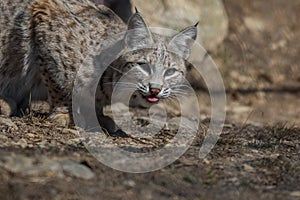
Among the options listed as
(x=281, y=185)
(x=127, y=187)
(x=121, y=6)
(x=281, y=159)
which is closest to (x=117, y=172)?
(x=127, y=187)

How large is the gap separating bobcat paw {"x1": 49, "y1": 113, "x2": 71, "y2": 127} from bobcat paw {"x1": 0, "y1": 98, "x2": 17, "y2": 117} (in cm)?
55

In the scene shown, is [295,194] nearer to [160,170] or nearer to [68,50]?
[160,170]

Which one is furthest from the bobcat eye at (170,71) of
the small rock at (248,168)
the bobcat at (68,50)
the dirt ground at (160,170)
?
the small rock at (248,168)

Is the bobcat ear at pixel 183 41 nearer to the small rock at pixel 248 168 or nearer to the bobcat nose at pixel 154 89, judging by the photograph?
the bobcat nose at pixel 154 89

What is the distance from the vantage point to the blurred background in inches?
305

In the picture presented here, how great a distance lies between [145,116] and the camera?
6523mm

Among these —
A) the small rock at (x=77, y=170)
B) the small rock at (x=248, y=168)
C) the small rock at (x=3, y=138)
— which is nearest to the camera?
the small rock at (x=77, y=170)

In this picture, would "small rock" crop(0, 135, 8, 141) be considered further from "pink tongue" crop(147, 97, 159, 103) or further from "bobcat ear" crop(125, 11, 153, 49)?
"bobcat ear" crop(125, 11, 153, 49)

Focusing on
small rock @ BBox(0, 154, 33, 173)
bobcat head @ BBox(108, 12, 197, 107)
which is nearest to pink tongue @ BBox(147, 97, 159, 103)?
bobcat head @ BBox(108, 12, 197, 107)

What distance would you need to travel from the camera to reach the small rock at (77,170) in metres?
3.88

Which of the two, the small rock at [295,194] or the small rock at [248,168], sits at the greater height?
the small rock at [295,194]

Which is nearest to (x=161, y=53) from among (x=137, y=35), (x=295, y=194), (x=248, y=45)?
(x=137, y=35)

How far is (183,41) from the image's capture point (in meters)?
5.57

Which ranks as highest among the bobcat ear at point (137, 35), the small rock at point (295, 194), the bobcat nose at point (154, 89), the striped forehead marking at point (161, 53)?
the bobcat ear at point (137, 35)
